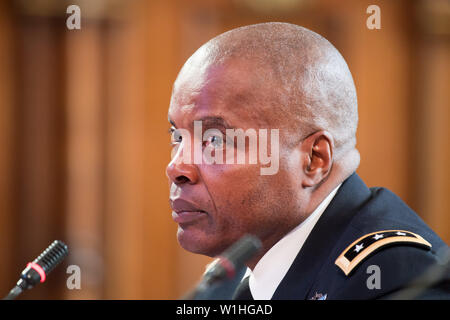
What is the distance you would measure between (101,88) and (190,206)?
8.90ft

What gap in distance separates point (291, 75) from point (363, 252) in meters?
0.45

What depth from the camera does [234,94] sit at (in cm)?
136

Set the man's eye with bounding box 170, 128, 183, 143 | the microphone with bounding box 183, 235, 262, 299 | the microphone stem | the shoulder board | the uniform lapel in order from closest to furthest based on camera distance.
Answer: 1. the microphone with bounding box 183, 235, 262, 299
2. the microphone stem
3. the shoulder board
4. the uniform lapel
5. the man's eye with bounding box 170, 128, 183, 143

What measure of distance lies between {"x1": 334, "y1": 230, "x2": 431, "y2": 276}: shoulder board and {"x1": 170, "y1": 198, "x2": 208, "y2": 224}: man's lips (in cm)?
35

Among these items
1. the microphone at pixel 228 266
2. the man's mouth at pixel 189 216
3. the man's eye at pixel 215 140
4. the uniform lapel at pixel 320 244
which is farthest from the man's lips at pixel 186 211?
the microphone at pixel 228 266

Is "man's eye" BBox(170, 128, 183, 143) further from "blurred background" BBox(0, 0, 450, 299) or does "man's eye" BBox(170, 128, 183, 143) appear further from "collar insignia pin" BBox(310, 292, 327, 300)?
"blurred background" BBox(0, 0, 450, 299)

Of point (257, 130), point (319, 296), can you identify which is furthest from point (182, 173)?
point (319, 296)

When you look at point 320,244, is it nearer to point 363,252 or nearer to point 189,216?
point 363,252

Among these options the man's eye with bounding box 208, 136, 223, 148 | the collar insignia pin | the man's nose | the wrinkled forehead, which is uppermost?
the wrinkled forehead

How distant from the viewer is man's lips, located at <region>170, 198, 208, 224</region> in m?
1.38

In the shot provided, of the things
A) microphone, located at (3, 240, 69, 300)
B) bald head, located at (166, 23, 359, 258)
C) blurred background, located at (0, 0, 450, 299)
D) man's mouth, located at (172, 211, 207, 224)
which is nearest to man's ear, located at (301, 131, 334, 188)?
bald head, located at (166, 23, 359, 258)

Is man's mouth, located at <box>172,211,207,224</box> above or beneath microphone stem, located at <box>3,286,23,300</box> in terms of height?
above

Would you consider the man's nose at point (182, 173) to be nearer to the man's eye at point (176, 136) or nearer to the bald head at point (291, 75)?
the man's eye at point (176, 136)

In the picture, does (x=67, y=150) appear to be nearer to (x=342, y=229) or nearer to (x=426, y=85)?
(x=426, y=85)
